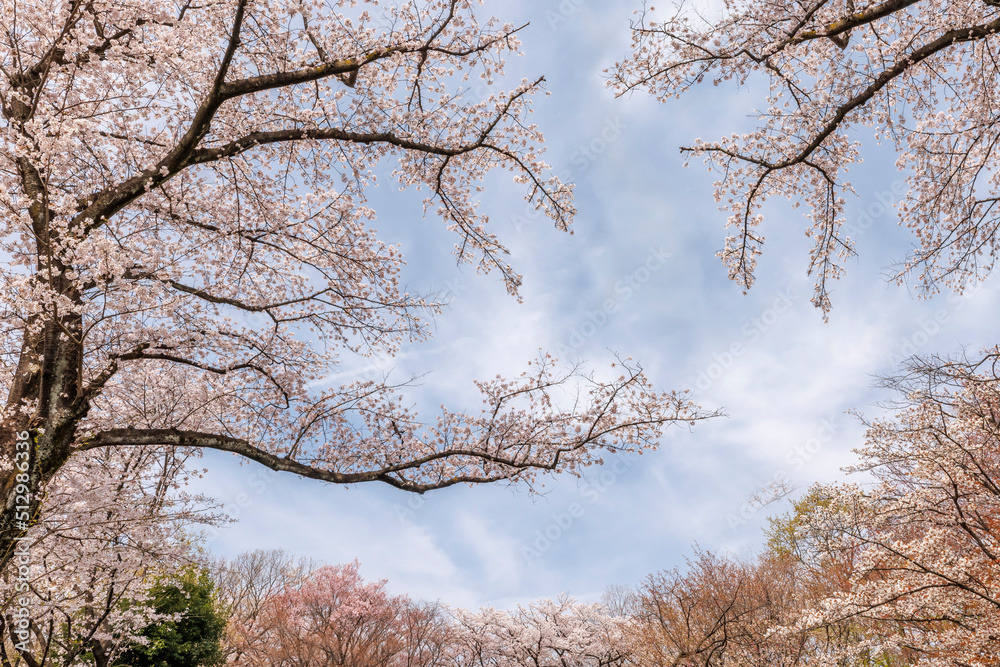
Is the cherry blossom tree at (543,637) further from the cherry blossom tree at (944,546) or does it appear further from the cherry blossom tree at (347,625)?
the cherry blossom tree at (944,546)

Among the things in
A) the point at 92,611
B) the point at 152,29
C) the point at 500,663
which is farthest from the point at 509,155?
the point at 500,663

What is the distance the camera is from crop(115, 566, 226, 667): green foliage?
1129cm

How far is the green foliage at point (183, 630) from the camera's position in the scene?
444 inches

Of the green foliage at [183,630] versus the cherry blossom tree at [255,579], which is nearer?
the green foliage at [183,630]

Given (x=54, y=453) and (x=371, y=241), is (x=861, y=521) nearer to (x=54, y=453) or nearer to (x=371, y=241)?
(x=371, y=241)

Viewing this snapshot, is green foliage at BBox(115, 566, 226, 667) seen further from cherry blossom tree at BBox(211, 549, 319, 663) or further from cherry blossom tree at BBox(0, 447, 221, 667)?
cherry blossom tree at BBox(211, 549, 319, 663)

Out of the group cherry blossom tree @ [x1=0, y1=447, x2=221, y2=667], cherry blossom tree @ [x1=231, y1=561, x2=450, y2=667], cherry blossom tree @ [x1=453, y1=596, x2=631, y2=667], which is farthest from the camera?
cherry blossom tree @ [x1=453, y1=596, x2=631, y2=667]

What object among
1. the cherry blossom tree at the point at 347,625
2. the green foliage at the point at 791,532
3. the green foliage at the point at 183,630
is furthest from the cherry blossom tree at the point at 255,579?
the green foliage at the point at 791,532

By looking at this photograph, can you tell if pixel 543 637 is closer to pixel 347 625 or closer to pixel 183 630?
pixel 347 625

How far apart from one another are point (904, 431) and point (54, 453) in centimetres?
1076

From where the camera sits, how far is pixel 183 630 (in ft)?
39.3

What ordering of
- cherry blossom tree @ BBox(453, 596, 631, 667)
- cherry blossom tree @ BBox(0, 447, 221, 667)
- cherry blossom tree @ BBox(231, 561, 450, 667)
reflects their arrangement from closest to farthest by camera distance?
1. cherry blossom tree @ BBox(0, 447, 221, 667)
2. cherry blossom tree @ BBox(231, 561, 450, 667)
3. cherry blossom tree @ BBox(453, 596, 631, 667)

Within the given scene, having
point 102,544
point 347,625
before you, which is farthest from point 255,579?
point 102,544

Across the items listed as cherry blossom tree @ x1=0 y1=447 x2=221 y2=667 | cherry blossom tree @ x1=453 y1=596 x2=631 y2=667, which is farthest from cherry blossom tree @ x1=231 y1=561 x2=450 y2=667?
cherry blossom tree @ x1=0 y1=447 x2=221 y2=667
